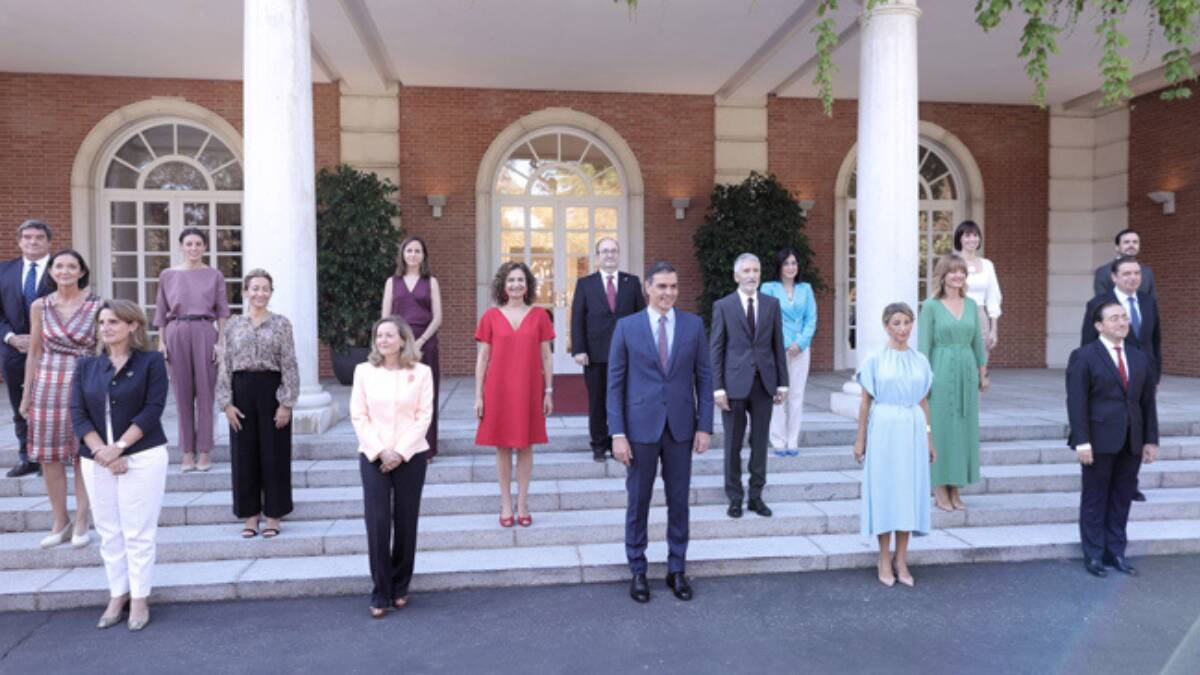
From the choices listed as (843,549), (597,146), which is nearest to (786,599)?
(843,549)

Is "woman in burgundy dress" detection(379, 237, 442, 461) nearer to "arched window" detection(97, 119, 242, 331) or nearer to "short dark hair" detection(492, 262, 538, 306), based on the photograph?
"short dark hair" detection(492, 262, 538, 306)

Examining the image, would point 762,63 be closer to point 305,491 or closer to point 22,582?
point 305,491

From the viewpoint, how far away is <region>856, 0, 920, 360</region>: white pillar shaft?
7098mm

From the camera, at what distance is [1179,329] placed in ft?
37.9

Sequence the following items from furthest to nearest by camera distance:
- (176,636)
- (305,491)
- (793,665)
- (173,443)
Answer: (173,443)
(305,491)
(176,636)
(793,665)

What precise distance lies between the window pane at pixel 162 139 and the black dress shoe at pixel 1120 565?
41.5 feet

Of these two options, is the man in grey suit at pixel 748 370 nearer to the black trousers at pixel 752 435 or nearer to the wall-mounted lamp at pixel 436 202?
the black trousers at pixel 752 435

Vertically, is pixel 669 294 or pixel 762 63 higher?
pixel 762 63

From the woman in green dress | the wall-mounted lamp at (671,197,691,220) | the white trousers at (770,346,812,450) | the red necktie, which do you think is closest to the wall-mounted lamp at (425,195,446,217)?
the wall-mounted lamp at (671,197,691,220)

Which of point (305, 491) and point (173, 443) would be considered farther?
point (173, 443)

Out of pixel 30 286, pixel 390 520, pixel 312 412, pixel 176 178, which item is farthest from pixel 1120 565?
pixel 176 178

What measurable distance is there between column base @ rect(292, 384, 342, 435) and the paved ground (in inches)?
94.7

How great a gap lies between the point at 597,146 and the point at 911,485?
8838 mm

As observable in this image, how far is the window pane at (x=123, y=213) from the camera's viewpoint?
11.2 meters
